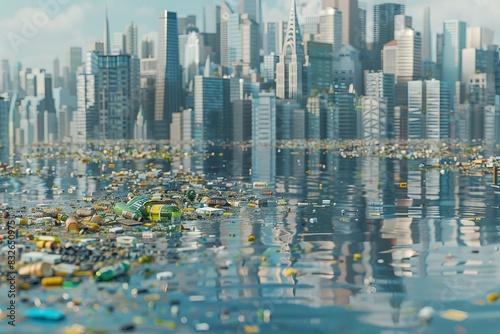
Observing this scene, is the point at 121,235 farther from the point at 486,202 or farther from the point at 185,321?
the point at 486,202

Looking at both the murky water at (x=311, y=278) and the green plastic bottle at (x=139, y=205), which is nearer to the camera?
the murky water at (x=311, y=278)

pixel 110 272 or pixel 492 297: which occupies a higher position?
pixel 110 272

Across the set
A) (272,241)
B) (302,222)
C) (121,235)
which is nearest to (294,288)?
(272,241)

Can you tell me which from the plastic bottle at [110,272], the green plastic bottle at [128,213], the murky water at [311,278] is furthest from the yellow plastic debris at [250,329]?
the green plastic bottle at [128,213]

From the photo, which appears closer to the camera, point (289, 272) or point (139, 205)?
point (289, 272)

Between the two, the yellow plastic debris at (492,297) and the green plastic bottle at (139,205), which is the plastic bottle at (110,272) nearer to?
the yellow plastic debris at (492,297)

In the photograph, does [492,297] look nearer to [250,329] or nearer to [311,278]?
[311,278]

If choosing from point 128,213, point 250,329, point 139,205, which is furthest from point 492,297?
point 139,205
